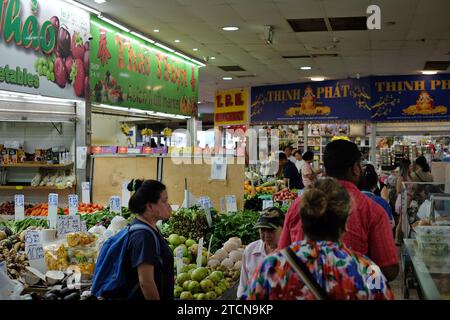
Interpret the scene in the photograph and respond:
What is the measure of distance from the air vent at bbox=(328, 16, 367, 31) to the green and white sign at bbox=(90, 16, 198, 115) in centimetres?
341

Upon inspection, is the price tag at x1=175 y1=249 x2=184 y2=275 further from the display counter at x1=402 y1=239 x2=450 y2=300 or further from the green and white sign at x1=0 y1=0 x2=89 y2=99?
the green and white sign at x1=0 y1=0 x2=89 y2=99

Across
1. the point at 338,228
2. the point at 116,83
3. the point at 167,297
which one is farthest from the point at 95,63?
the point at 338,228

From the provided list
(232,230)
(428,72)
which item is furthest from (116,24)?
(428,72)

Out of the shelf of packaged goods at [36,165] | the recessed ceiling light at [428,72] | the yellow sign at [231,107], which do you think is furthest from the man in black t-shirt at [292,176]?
the yellow sign at [231,107]

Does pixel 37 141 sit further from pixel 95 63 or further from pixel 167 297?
pixel 167 297

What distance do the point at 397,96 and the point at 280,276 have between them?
44.7 ft

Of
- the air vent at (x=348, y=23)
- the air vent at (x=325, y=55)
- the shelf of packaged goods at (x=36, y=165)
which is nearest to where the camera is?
the shelf of packaged goods at (x=36, y=165)

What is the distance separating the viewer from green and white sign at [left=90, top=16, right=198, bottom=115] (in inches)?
328

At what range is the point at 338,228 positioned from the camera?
6.59 ft

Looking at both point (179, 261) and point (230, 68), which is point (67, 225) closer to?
point (179, 261)

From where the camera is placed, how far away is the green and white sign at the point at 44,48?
6.29 m

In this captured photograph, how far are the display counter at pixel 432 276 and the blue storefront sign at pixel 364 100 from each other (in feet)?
35.0

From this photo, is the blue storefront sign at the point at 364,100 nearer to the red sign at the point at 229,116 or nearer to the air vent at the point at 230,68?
the red sign at the point at 229,116

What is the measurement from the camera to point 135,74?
31.1ft
